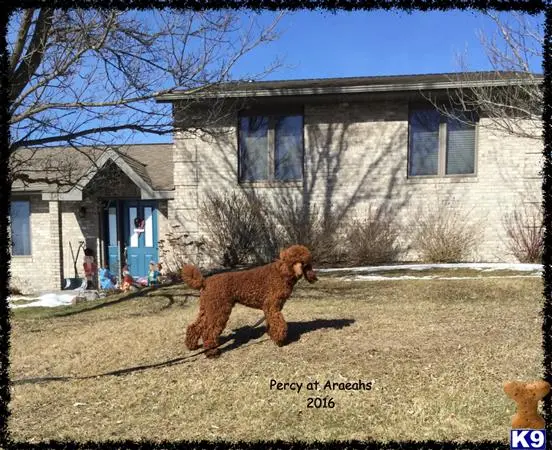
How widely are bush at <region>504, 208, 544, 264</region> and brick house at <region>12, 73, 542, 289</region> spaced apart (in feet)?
0.55

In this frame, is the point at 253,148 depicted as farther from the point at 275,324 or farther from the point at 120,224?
the point at 275,324

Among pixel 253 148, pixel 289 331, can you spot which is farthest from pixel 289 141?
pixel 289 331

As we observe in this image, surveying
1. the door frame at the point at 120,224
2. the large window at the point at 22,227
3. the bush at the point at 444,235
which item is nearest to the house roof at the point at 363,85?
the bush at the point at 444,235

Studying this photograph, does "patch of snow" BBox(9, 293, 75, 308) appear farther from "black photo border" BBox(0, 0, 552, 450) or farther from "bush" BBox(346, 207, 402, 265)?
"bush" BBox(346, 207, 402, 265)

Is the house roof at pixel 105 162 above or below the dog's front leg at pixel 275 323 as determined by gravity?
above

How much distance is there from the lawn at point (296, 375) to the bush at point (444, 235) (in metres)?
3.55

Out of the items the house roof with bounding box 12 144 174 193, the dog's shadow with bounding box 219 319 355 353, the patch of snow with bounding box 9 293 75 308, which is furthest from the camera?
the house roof with bounding box 12 144 174 193

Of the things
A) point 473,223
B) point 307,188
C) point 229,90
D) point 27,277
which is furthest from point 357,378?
point 27,277

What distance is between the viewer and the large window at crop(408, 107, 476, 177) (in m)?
8.81

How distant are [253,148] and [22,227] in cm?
744

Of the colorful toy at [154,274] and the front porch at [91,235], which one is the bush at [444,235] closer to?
the colorful toy at [154,274]

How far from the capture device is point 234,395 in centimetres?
274

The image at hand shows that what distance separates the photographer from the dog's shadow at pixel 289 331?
3745 millimetres

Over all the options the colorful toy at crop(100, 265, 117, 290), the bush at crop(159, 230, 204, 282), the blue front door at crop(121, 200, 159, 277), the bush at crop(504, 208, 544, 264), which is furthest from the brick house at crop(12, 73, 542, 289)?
the colorful toy at crop(100, 265, 117, 290)
